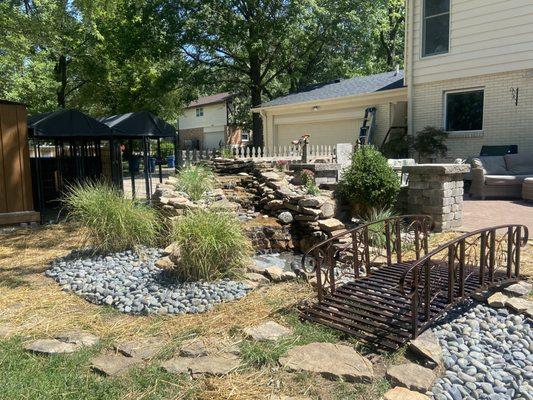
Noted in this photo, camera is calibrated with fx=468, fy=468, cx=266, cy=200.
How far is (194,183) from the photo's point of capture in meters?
7.93

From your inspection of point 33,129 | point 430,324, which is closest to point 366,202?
point 430,324

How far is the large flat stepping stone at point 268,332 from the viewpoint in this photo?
3.30 metres

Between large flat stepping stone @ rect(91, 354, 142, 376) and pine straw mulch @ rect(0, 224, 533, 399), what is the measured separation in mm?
313

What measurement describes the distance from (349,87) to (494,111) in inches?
244

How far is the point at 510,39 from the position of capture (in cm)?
1087

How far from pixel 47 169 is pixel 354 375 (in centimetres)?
951

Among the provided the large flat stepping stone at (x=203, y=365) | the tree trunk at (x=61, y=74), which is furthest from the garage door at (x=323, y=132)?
the large flat stepping stone at (x=203, y=365)

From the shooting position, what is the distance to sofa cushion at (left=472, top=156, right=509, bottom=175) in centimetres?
995

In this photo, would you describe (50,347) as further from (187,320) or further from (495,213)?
(495,213)

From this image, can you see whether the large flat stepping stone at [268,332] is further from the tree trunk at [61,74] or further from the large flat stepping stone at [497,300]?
the tree trunk at [61,74]

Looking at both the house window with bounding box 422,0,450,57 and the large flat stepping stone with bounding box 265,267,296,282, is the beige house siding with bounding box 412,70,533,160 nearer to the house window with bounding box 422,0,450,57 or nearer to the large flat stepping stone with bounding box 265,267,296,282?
the house window with bounding box 422,0,450,57

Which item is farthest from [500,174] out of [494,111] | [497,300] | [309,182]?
[497,300]

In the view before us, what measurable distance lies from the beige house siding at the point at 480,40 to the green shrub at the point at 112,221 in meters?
9.45

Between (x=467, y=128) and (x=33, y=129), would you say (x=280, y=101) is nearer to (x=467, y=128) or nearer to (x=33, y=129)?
(x=467, y=128)
